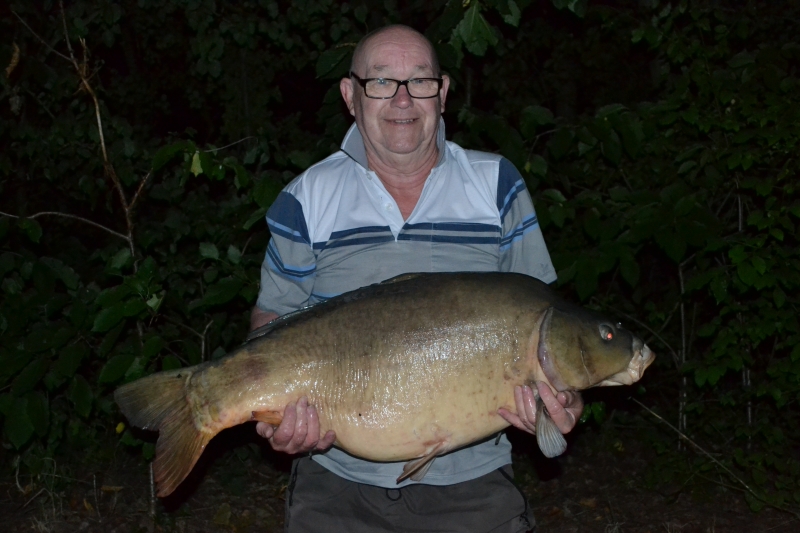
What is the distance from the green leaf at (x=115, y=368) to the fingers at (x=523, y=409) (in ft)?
6.20

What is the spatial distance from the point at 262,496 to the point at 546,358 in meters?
2.86

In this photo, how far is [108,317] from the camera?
353 centimetres

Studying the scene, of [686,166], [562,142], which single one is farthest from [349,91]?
[686,166]

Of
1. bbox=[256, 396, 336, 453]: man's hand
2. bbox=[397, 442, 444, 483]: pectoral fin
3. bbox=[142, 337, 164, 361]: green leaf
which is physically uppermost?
bbox=[256, 396, 336, 453]: man's hand

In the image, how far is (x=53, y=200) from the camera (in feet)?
25.0

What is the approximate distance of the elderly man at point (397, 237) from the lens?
261 cm

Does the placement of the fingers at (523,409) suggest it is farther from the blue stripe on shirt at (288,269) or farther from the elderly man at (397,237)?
the blue stripe on shirt at (288,269)

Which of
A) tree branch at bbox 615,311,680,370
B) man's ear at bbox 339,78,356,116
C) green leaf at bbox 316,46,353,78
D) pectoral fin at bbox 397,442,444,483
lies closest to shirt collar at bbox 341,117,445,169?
man's ear at bbox 339,78,356,116

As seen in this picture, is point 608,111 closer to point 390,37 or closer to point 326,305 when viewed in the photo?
point 390,37

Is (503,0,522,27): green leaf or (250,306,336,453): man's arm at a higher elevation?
(503,0,522,27): green leaf

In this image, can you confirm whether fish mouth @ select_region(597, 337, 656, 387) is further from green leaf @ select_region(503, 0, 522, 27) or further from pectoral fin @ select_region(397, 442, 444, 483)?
green leaf @ select_region(503, 0, 522, 27)

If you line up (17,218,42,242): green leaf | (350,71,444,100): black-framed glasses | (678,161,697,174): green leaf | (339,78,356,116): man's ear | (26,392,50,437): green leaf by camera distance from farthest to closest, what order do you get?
(678,161,697,174): green leaf
(17,218,42,242): green leaf
(26,392,50,437): green leaf
(339,78,356,116): man's ear
(350,71,444,100): black-framed glasses

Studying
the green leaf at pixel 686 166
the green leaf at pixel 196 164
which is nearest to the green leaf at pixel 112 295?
the green leaf at pixel 196 164

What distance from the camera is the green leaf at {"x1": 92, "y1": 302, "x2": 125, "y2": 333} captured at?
3.52 metres
